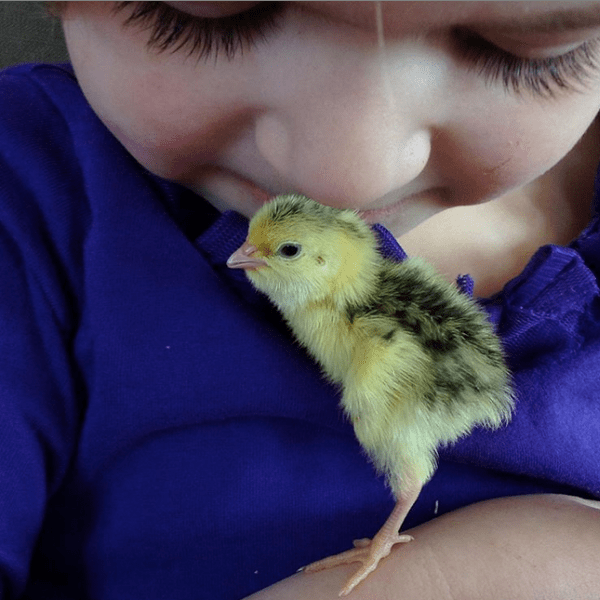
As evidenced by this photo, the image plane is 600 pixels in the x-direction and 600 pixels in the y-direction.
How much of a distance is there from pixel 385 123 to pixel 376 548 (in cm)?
35

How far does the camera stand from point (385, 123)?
389 mm

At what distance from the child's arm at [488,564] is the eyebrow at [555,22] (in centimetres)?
42

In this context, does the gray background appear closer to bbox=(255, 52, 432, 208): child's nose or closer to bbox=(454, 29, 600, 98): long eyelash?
bbox=(255, 52, 432, 208): child's nose

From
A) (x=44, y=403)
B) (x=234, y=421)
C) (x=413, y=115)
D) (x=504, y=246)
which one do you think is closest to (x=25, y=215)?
(x=44, y=403)

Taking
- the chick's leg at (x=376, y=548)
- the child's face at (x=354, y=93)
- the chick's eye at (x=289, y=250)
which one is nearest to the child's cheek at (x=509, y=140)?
the child's face at (x=354, y=93)

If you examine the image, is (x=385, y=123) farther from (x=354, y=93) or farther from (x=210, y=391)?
(x=210, y=391)

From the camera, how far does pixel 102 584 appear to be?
2.06 ft

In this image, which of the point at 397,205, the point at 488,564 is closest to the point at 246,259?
the point at 397,205

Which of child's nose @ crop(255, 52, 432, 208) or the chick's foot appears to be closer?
Result: child's nose @ crop(255, 52, 432, 208)

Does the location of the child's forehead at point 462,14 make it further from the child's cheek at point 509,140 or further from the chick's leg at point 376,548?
the chick's leg at point 376,548

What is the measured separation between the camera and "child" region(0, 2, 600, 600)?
51 centimetres

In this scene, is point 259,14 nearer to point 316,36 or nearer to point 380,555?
point 316,36


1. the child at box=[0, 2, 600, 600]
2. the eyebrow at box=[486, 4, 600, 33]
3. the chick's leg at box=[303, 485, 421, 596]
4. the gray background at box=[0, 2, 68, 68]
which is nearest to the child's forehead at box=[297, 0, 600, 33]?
the eyebrow at box=[486, 4, 600, 33]

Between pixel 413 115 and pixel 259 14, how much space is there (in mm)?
112
